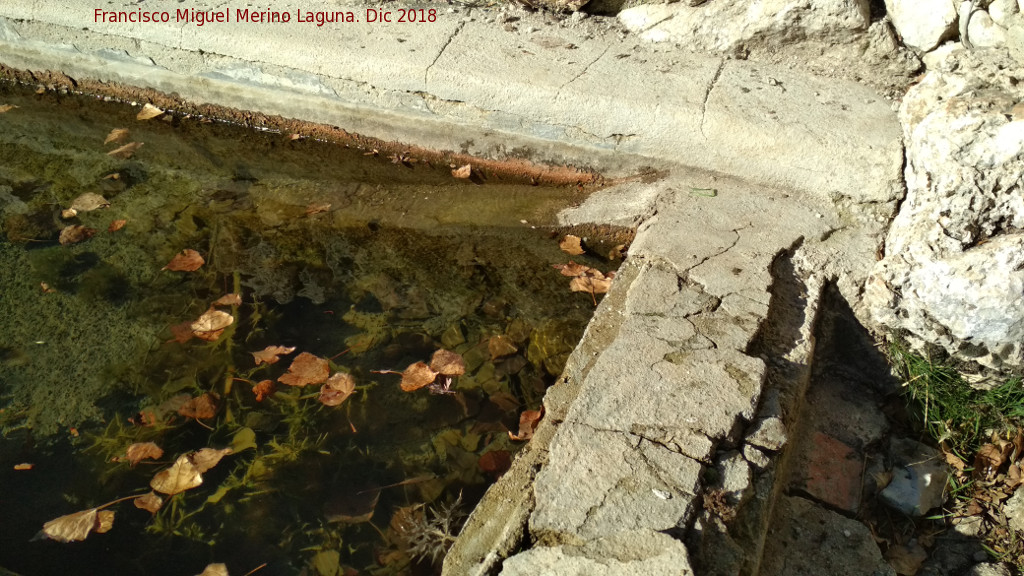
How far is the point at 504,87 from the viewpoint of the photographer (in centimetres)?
330

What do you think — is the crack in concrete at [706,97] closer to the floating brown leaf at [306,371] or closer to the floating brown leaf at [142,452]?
the floating brown leaf at [306,371]

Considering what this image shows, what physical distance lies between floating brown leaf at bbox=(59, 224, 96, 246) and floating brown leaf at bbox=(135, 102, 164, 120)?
34.1 inches

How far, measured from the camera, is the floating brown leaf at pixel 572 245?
3.13 metres

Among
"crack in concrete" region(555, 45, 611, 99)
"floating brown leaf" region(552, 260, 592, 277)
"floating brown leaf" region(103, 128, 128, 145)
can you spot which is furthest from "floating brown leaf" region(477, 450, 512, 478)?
"floating brown leaf" region(103, 128, 128, 145)

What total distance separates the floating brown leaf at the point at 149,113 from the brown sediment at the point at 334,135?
0.10ft

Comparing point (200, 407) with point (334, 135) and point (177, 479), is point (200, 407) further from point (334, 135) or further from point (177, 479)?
point (334, 135)

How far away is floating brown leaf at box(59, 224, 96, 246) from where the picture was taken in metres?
3.22

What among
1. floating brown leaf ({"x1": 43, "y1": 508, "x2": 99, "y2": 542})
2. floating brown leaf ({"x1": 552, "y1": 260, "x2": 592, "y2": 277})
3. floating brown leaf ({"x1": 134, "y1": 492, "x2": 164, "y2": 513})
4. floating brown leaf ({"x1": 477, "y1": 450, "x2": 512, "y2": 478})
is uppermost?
floating brown leaf ({"x1": 552, "y1": 260, "x2": 592, "y2": 277})

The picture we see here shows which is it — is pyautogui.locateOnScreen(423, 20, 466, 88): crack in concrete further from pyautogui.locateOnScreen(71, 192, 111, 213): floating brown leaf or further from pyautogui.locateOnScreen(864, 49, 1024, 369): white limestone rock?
pyautogui.locateOnScreen(864, 49, 1024, 369): white limestone rock

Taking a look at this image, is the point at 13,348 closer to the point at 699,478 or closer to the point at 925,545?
the point at 699,478

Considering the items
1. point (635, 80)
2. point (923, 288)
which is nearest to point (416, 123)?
point (635, 80)

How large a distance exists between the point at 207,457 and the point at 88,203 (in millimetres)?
1594

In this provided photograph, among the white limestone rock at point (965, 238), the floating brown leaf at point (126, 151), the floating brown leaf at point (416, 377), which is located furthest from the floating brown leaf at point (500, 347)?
the floating brown leaf at point (126, 151)

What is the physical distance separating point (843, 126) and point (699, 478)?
5.60 ft
